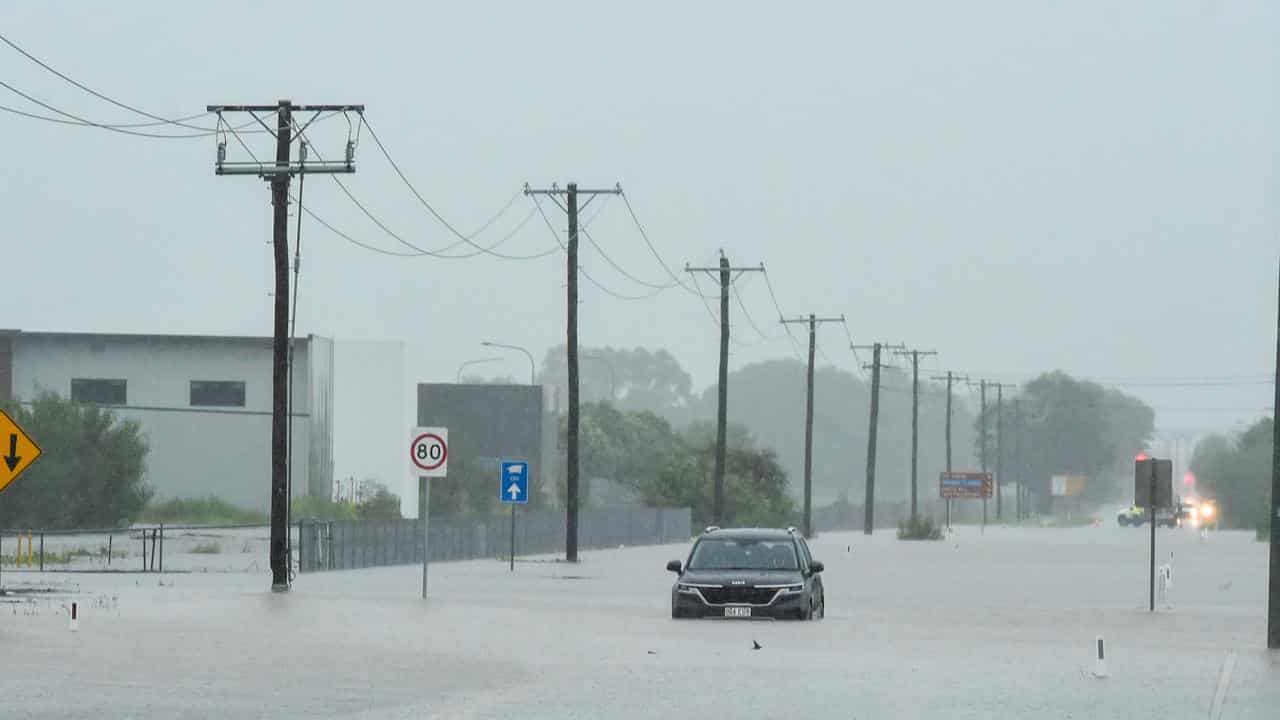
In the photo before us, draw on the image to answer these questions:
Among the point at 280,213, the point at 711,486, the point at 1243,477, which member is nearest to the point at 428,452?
the point at 280,213

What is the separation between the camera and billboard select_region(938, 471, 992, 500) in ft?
458

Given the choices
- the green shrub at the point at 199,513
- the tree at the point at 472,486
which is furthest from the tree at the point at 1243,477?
the green shrub at the point at 199,513

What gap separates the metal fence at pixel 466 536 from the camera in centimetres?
5116

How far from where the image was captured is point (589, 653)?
2444 centimetres

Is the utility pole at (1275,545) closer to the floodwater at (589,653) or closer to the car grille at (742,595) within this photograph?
the floodwater at (589,653)

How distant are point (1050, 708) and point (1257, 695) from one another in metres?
2.84

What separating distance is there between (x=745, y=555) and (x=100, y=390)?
62362 mm

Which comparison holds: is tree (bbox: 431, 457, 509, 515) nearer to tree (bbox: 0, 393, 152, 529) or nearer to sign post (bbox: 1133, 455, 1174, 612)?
tree (bbox: 0, 393, 152, 529)

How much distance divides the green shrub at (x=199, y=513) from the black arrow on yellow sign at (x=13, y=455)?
55.8m

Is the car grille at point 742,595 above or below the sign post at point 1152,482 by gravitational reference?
below

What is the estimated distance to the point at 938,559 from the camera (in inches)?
2862

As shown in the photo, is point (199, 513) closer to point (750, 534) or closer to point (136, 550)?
point (136, 550)

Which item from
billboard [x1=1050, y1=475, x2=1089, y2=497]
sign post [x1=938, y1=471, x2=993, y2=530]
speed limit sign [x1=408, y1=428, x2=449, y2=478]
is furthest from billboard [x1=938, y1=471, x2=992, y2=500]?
speed limit sign [x1=408, y1=428, x2=449, y2=478]

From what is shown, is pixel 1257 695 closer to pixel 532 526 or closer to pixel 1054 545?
pixel 532 526
